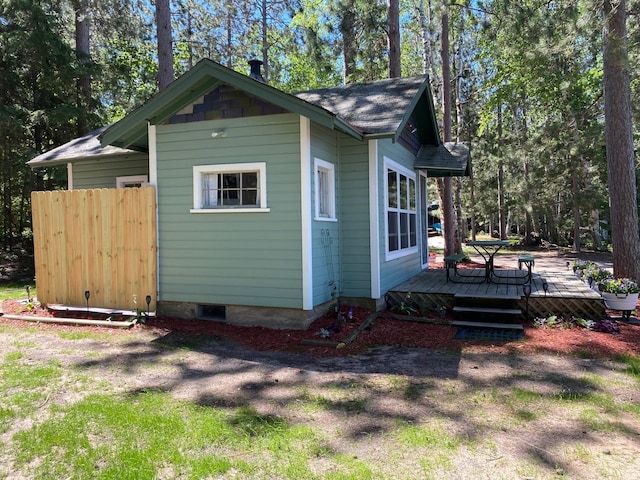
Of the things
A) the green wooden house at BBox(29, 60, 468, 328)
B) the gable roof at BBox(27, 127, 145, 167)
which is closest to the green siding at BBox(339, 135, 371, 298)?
the green wooden house at BBox(29, 60, 468, 328)

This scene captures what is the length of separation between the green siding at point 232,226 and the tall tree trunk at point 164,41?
5791 millimetres

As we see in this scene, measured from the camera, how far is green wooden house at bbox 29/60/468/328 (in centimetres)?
610

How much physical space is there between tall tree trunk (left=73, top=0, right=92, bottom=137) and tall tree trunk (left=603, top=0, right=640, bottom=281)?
14075mm

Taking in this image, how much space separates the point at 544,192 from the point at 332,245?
58.8ft

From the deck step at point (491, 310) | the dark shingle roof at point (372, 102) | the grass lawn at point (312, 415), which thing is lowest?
the grass lawn at point (312, 415)

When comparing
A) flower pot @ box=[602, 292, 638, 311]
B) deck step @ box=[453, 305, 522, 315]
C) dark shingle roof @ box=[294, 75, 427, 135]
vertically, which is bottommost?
deck step @ box=[453, 305, 522, 315]

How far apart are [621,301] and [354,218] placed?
4169mm

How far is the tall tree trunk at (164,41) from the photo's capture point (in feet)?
38.1

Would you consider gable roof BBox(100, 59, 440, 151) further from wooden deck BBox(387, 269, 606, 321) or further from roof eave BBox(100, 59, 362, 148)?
wooden deck BBox(387, 269, 606, 321)

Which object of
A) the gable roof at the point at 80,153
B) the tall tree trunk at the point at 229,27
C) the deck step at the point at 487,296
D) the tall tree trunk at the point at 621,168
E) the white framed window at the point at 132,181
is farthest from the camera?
the tall tree trunk at the point at 229,27

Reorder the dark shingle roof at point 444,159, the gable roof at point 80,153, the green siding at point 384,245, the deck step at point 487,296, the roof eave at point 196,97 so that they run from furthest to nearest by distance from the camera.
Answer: the dark shingle roof at point 444,159
the gable roof at point 80,153
the green siding at point 384,245
the deck step at point 487,296
the roof eave at point 196,97

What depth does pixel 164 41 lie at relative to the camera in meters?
11.7

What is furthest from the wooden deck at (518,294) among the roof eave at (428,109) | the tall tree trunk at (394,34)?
the tall tree trunk at (394,34)

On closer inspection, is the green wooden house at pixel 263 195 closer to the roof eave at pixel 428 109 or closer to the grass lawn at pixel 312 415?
the roof eave at pixel 428 109
